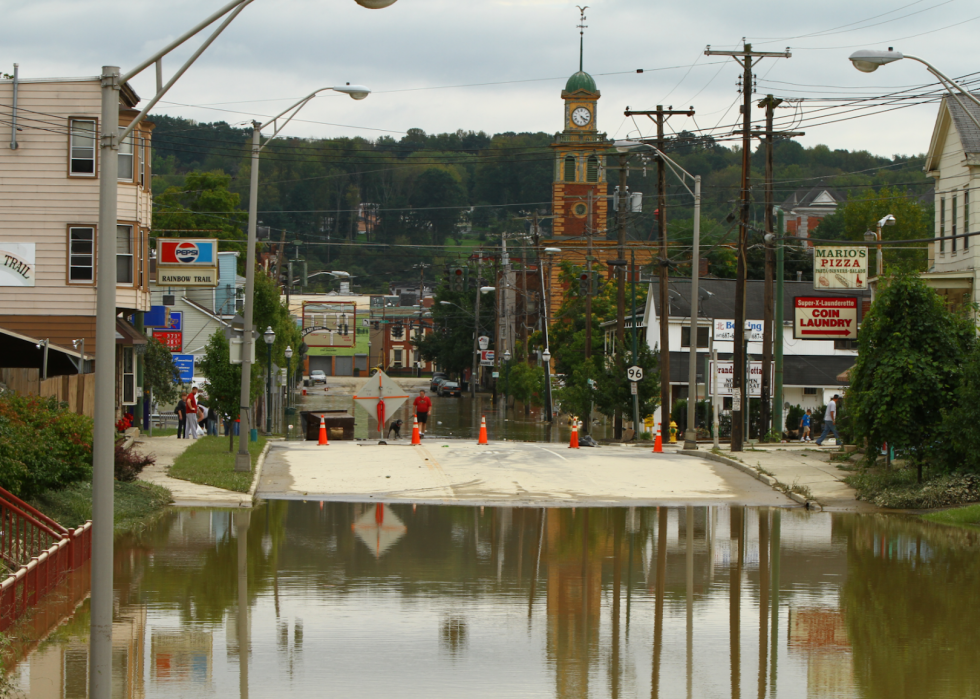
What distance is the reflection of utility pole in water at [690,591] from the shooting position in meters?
9.63

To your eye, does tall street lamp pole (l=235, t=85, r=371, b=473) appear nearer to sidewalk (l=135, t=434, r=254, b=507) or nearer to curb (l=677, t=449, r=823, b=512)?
sidewalk (l=135, t=434, r=254, b=507)

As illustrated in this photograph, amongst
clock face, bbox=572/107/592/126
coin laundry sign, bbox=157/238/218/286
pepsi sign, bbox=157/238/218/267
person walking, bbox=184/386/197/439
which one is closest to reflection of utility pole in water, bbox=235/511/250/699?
person walking, bbox=184/386/197/439

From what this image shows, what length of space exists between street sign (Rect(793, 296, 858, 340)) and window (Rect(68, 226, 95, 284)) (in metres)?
18.9

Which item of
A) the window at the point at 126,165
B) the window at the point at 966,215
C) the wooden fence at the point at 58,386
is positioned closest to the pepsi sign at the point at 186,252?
the window at the point at 126,165

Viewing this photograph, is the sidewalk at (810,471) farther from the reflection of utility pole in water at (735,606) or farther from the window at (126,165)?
the window at (126,165)

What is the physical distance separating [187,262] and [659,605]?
27062 mm

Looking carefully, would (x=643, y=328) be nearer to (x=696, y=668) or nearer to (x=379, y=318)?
(x=696, y=668)

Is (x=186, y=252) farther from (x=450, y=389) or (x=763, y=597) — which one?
(x=450, y=389)

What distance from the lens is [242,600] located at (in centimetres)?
1207

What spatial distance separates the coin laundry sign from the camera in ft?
116

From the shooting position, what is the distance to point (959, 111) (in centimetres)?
3350

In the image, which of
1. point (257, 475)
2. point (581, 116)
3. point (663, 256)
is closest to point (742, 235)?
point (663, 256)

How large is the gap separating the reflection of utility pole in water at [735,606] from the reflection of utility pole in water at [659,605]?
61 centimetres

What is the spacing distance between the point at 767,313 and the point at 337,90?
793 inches
